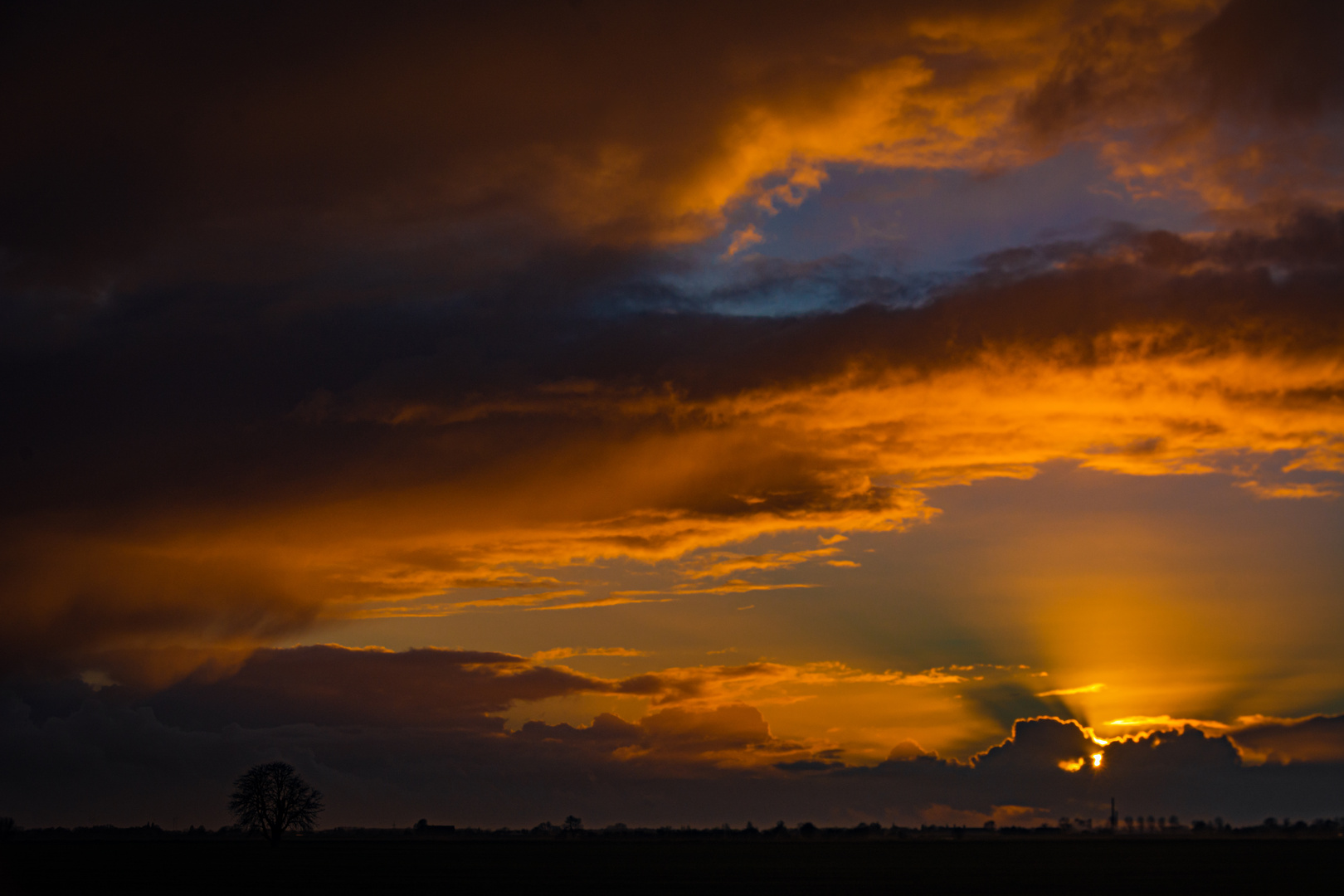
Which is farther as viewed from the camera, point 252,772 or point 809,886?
point 252,772

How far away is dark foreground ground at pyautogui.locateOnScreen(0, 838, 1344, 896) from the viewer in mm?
79438

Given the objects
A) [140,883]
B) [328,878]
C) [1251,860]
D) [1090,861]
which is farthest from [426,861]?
[1251,860]

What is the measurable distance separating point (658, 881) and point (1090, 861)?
6122 cm

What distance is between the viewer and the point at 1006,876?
314 feet

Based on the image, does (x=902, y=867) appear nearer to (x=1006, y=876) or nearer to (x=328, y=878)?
(x=1006, y=876)

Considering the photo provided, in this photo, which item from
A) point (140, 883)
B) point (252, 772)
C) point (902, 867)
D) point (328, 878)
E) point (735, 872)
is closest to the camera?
point (140, 883)

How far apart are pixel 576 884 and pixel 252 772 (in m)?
131

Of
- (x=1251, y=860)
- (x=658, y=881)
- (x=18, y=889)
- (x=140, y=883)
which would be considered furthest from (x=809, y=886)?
(x=1251, y=860)

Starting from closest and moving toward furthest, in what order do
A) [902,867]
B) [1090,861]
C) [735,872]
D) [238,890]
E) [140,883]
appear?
[238,890] < [140,883] < [735,872] < [902,867] < [1090,861]

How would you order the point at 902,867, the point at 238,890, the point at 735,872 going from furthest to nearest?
the point at 902,867, the point at 735,872, the point at 238,890

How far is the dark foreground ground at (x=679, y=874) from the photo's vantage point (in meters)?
79.4

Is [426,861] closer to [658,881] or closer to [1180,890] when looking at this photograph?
[658,881]

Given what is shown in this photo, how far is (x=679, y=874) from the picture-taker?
99250mm

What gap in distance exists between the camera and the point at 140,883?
84500 millimetres
